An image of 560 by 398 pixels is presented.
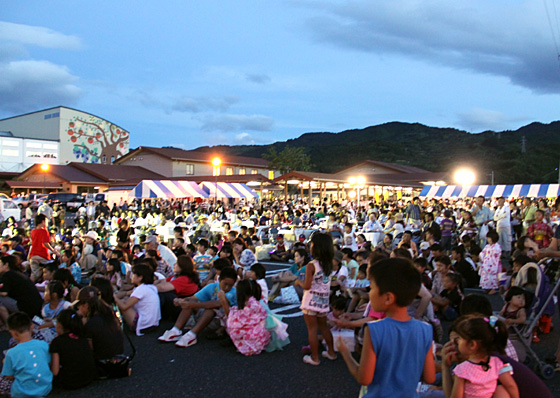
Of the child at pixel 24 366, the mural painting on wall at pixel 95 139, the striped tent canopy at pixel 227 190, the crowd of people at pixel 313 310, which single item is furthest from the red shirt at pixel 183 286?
the mural painting on wall at pixel 95 139

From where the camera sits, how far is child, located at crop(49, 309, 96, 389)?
13.8 ft

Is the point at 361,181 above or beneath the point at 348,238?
above

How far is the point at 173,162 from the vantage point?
146 feet

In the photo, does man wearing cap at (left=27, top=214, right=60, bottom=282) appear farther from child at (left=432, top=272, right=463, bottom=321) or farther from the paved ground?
child at (left=432, top=272, right=463, bottom=321)

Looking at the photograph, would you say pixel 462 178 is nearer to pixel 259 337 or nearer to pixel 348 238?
pixel 348 238

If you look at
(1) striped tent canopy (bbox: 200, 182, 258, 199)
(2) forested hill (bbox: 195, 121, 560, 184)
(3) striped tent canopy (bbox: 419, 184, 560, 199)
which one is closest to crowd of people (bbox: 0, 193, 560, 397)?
(1) striped tent canopy (bbox: 200, 182, 258, 199)

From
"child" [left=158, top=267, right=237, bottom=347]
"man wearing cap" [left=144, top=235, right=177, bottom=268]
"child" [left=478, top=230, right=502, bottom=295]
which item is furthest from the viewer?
"man wearing cap" [left=144, top=235, right=177, bottom=268]

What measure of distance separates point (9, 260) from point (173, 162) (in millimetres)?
38619

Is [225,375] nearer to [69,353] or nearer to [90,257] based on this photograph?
[69,353]

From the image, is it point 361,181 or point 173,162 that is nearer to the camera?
point 361,181

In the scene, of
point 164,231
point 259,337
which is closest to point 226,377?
point 259,337

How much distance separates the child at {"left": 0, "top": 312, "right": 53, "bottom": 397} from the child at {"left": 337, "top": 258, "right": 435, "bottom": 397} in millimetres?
3139

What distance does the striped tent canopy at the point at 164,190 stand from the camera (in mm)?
19844

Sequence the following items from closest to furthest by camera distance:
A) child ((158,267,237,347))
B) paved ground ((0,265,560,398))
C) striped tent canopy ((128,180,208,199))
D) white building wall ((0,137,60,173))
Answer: paved ground ((0,265,560,398)) < child ((158,267,237,347)) < striped tent canopy ((128,180,208,199)) < white building wall ((0,137,60,173))
